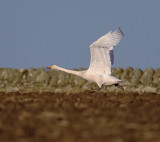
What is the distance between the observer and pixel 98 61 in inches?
683

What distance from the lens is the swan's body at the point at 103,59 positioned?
54.0 ft

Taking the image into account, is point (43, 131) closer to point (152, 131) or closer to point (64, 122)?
point (64, 122)

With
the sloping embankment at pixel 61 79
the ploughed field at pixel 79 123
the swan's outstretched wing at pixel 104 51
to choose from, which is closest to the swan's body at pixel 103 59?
the swan's outstretched wing at pixel 104 51

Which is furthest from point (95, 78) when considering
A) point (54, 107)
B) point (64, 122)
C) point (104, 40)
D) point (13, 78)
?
point (13, 78)

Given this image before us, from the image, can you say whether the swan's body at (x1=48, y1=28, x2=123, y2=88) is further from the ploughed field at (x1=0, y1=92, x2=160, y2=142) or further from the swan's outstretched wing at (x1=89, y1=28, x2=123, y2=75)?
the ploughed field at (x1=0, y1=92, x2=160, y2=142)

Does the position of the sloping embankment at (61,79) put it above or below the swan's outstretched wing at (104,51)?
below

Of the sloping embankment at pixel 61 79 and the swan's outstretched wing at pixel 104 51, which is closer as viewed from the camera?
the swan's outstretched wing at pixel 104 51

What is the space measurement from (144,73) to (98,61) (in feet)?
35.0

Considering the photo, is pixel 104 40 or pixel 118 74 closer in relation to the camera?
pixel 104 40

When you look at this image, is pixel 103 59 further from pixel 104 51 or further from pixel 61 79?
pixel 61 79

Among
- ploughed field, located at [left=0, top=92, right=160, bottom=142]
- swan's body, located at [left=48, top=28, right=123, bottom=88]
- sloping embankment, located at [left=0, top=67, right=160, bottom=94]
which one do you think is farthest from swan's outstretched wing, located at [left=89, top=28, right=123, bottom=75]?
sloping embankment, located at [left=0, top=67, right=160, bottom=94]

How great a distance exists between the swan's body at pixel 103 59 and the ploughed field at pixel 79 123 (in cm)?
619

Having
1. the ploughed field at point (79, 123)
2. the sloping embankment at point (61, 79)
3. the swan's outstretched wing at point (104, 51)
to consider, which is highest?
the swan's outstretched wing at point (104, 51)

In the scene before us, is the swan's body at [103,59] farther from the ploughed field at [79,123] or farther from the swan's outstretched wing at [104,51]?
the ploughed field at [79,123]
